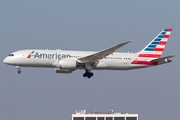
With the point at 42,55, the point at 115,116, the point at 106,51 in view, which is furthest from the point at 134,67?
the point at 115,116

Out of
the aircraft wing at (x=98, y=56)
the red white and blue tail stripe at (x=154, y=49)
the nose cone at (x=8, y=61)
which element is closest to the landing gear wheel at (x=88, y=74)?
the aircraft wing at (x=98, y=56)

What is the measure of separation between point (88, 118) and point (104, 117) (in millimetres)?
4310

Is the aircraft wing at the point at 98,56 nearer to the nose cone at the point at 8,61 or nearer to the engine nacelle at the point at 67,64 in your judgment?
the engine nacelle at the point at 67,64

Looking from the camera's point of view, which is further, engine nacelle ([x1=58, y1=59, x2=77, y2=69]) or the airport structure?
the airport structure

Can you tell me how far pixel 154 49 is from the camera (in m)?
64.5

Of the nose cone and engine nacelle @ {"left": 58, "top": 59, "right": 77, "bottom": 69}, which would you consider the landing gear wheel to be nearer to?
engine nacelle @ {"left": 58, "top": 59, "right": 77, "bottom": 69}

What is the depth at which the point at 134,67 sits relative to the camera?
62469mm

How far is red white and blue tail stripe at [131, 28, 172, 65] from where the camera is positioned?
62562 millimetres

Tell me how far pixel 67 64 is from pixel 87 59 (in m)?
3.18

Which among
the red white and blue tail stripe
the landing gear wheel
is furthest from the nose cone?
the red white and blue tail stripe

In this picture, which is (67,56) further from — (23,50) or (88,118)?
(88,118)

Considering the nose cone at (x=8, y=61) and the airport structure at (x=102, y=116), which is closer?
the nose cone at (x=8, y=61)

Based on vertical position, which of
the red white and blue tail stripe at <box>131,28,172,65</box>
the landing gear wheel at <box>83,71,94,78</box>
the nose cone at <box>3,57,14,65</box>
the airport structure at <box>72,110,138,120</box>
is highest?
the red white and blue tail stripe at <box>131,28,172,65</box>

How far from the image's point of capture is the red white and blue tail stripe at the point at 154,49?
6256 cm
